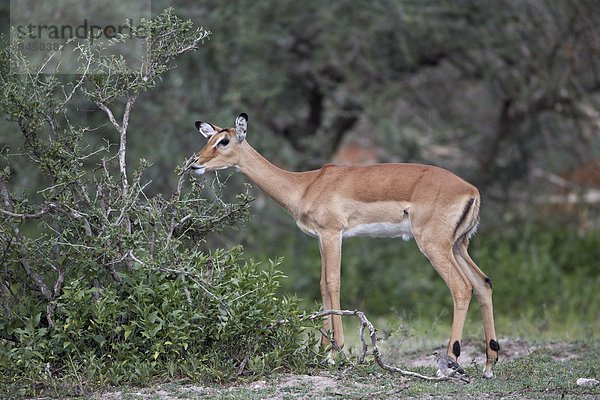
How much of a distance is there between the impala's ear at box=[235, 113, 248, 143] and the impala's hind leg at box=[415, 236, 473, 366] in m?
1.58

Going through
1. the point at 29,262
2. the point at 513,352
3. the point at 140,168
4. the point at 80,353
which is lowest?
the point at 513,352

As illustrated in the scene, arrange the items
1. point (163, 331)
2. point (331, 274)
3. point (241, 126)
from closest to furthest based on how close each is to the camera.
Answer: point (163, 331)
point (331, 274)
point (241, 126)

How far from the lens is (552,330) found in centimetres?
1059

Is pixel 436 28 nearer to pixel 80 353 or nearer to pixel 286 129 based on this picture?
pixel 286 129

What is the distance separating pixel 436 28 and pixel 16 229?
7.88 metres

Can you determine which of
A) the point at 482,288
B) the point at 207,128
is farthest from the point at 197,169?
the point at 482,288

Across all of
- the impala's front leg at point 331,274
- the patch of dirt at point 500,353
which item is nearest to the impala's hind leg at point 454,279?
the impala's front leg at point 331,274

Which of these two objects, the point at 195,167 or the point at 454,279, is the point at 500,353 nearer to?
the point at 454,279

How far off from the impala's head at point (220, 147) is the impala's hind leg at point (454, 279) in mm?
1597

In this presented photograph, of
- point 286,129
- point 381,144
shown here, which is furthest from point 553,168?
point 286,129

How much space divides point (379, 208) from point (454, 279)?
77 cm

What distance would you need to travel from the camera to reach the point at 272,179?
23.7ft

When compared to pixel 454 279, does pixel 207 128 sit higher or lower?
higher

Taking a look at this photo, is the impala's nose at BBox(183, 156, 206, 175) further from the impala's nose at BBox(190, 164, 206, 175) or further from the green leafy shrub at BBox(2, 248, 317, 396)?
the green leafy shrub at BBox(2, 248, 317, 396)
